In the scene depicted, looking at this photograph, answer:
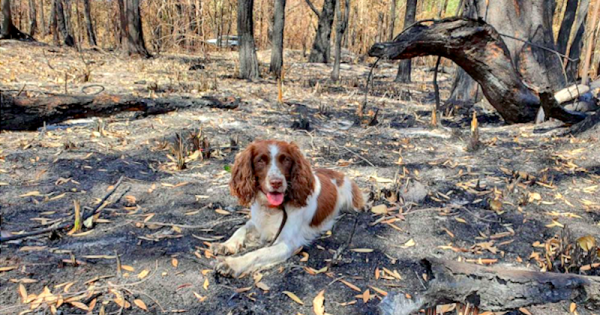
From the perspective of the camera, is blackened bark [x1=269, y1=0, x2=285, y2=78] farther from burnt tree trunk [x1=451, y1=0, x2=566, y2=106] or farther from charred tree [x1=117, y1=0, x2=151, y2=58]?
burnt tree trunk [x1=451, y1=0, x2=566, y2=106]

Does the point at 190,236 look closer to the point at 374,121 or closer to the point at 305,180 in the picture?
the point at 305,180

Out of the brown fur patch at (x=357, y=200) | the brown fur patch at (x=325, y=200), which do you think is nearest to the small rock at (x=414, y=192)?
the brown fur patch at (x=357, y=200)

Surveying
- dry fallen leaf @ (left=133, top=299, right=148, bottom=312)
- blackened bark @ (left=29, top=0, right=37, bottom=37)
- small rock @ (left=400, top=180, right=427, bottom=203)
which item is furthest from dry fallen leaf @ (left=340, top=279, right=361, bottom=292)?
blackened bark @ (left=29, top=0, right=37, bottom=37)

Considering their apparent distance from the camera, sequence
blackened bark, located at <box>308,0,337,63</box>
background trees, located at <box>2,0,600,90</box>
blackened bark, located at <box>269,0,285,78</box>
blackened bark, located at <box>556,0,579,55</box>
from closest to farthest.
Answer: background trees, located at <box>2,0,600,90</box>, blackened bark, located at <box>269,0,285,78</box>, blackened bark, located at <box>556,0,579,55</box>, blackened bark, located at <box>308,0,337,63</box>

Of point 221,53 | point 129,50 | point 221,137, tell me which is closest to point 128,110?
point 221,137

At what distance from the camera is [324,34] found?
16.5 m

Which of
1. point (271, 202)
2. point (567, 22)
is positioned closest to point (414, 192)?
point (271, 202)

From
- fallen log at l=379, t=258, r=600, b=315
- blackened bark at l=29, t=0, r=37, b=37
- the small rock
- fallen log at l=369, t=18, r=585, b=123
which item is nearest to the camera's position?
fallen log at l=379, t=258, r=600, b=315

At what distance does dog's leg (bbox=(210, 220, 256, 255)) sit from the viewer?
10.5ft

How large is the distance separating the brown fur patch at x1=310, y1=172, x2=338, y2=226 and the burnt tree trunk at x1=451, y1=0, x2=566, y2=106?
526 centimetres

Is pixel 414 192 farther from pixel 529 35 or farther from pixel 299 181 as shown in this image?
pixel 529 35

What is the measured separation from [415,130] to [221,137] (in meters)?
3.35

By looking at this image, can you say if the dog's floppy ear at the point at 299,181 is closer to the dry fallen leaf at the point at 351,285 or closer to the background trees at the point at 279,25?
the dry fallen leaf at the point at 351,285

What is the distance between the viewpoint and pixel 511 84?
645 cm
